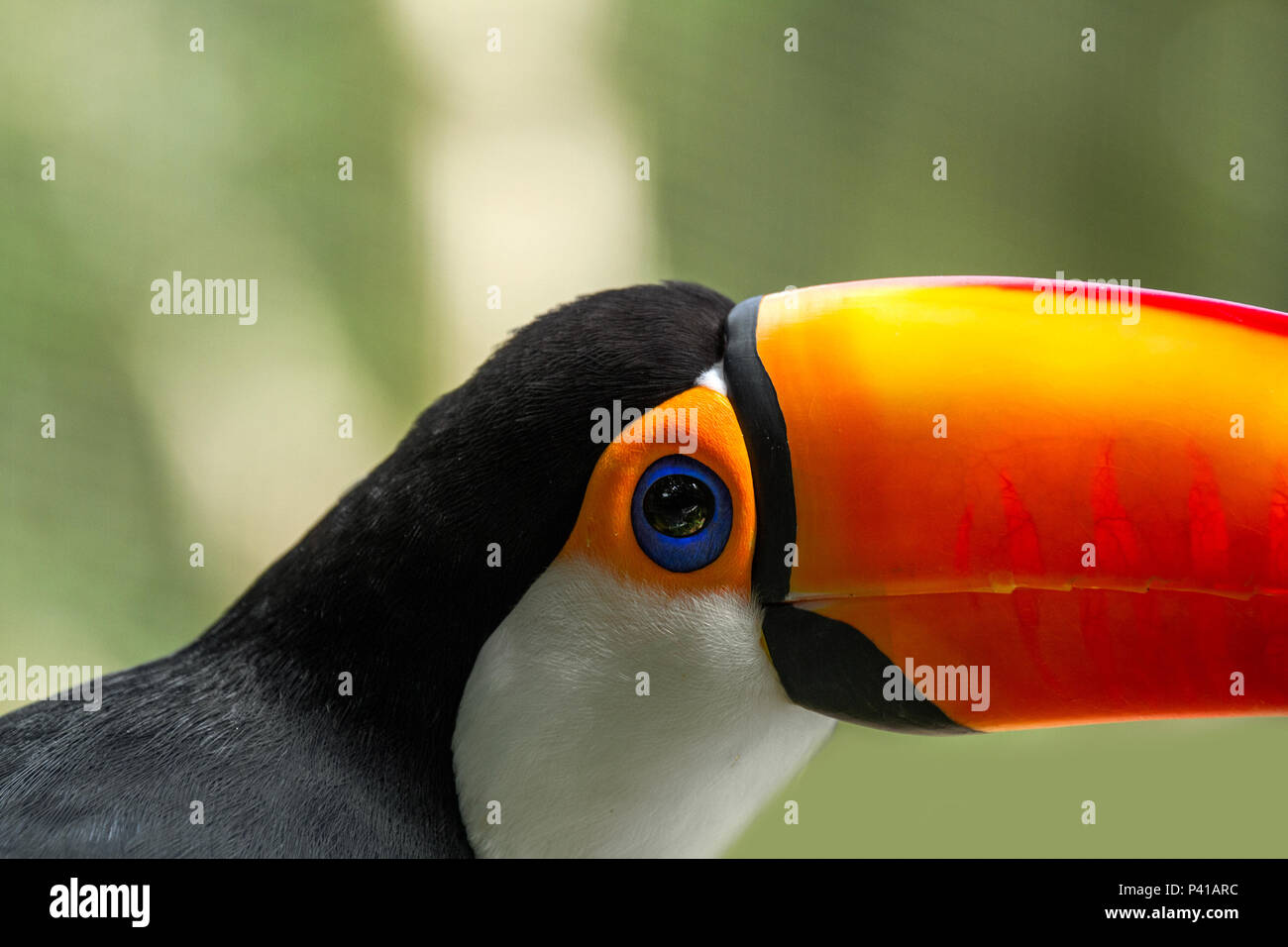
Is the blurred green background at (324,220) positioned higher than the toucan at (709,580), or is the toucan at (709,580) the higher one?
the blurred green background at (324,220)

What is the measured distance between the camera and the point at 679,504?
1954 millimetres

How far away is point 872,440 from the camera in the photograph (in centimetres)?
190

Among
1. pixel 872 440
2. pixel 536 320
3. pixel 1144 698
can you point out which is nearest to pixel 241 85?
pixel 536 320

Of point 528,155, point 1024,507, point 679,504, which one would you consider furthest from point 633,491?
point 528,155

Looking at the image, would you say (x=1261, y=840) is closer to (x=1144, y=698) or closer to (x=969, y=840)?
(x=969, y=840)

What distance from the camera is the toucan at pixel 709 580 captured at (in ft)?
5.96

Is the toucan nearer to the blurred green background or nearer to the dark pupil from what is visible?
the dark pupil

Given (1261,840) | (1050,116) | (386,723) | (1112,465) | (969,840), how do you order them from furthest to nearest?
(1050,116) < (969,840) < (1261,840) < (386,723) < (1112,465)

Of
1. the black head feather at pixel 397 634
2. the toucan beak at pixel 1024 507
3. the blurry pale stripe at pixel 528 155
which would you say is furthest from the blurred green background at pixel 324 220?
the toucan beak at pixel 1024 507

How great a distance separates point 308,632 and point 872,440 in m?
0.90

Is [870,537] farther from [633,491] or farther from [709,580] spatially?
[633,491]

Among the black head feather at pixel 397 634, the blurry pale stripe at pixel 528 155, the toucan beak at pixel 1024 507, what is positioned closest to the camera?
the toucan beak at pixel 1024 507

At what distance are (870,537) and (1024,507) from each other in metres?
0.22

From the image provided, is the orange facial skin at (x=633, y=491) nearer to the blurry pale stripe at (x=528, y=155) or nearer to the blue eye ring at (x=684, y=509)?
the blue eye ring at (x=684, y=509)
